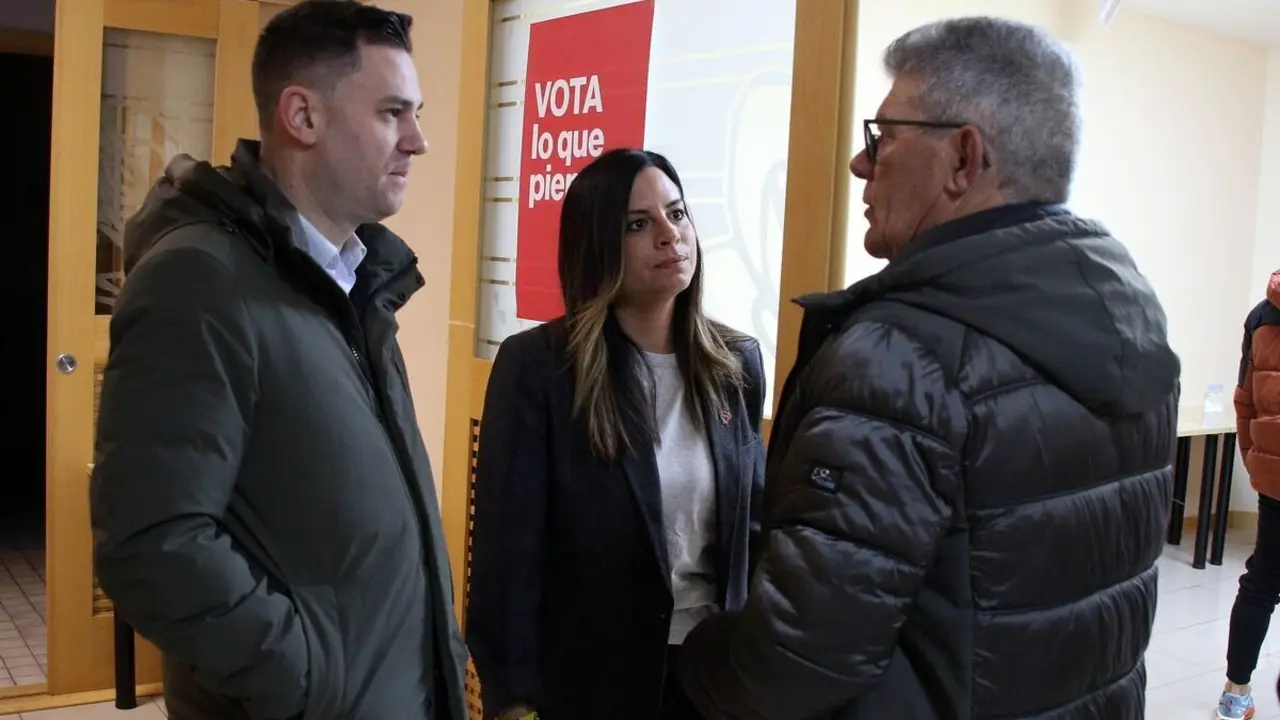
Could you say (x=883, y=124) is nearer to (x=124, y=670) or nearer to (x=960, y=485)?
(x=960, y=485)

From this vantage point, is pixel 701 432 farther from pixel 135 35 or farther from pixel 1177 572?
pixel 1177 572

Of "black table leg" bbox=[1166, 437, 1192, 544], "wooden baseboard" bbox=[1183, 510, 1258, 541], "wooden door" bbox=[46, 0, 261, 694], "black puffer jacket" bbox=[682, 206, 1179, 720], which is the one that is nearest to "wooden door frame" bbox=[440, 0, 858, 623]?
"black puffer jacket" bbox=[682, 206, 1179, 720]

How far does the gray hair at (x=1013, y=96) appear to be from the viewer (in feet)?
3.72

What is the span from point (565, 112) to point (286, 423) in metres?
1.75

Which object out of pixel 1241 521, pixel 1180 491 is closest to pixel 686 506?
pixel 1180 491

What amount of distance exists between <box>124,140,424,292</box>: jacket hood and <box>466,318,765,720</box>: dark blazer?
1.83 ft

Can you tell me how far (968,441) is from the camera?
1065 millimetres

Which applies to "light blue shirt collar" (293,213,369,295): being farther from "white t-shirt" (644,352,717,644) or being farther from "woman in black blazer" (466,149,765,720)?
"white t-shirt" (644,352,717,644)

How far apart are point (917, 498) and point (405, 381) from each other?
844mm

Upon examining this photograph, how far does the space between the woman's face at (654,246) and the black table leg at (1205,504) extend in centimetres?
450

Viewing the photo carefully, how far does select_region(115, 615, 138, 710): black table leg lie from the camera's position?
132 inches

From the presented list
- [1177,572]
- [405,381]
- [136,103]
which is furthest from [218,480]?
[1177,572]

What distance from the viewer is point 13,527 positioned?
224 inches

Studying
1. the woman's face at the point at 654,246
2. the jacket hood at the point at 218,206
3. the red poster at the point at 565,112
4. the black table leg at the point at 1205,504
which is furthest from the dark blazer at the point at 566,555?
the black table leg at the point at 1205,504
